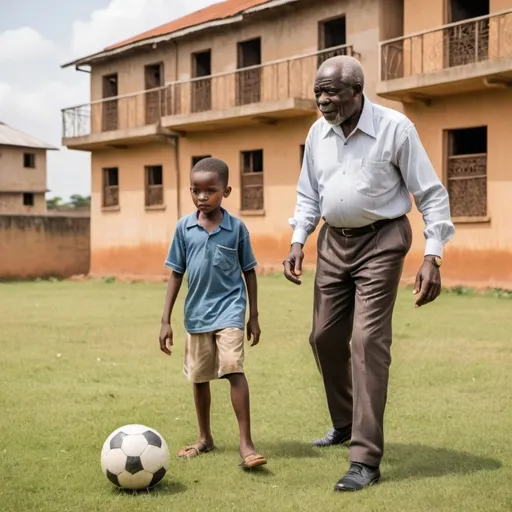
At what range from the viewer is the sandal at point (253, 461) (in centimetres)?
486

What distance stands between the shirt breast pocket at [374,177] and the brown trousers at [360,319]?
0.20 meters

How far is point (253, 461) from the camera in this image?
15.9 ft

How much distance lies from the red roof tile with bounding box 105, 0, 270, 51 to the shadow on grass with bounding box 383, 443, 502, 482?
1905 centimetres

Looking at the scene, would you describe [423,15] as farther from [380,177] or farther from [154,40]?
[380,177]

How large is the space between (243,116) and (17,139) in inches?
1301

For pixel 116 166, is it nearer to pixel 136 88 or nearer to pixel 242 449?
pixel 136 88

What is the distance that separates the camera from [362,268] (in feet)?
16.4

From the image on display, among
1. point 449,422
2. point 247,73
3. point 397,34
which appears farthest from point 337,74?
point 247,73

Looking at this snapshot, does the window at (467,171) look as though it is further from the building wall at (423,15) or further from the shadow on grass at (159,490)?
the shadow on grass at (159,490)

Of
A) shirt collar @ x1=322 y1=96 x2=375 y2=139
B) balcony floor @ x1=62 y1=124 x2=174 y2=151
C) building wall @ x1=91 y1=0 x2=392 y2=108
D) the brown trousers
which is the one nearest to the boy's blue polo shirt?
the brown trousers

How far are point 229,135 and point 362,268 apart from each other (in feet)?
67.6

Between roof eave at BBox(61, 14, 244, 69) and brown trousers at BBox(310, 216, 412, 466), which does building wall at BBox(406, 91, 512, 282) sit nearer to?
roof eave at BBox(61, 14, 244, 69)

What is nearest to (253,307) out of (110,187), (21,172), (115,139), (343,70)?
(343,70)

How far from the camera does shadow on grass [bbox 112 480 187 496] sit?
4559 mm
